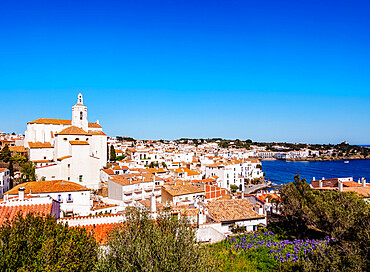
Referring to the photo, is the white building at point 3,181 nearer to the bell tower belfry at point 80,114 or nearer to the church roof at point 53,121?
the bell tower belfry at point 80,114

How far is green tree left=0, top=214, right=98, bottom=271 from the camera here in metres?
5.47

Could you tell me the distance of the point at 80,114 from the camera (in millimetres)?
43188

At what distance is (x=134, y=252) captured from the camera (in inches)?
247

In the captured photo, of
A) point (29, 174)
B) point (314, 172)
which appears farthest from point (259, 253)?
point (314, 172)

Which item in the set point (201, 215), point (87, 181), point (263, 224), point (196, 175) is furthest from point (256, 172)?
point (201, 215)

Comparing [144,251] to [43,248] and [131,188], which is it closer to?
[43,248]

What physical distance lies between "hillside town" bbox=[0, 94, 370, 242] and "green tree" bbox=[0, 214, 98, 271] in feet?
11.5

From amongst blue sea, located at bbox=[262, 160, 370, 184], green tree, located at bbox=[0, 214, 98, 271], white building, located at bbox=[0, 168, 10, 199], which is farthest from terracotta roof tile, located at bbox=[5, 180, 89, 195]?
blue sea, located at bbox=[262, 160, 370, 184]

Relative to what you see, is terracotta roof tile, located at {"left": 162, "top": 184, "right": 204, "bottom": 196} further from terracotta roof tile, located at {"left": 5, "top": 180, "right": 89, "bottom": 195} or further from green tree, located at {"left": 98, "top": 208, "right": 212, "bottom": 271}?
green tree, located at {"left": 98, "top": 208, "right": 212, "bottom": 271}

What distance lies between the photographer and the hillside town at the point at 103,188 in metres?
13.0

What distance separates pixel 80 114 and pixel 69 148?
27.7 ft

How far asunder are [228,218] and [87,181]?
25268 mm

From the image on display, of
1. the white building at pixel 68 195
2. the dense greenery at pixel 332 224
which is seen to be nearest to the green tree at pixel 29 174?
the white building at pixel 68 195

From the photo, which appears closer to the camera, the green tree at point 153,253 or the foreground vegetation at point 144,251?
the foreground vegetation at point 144,251
